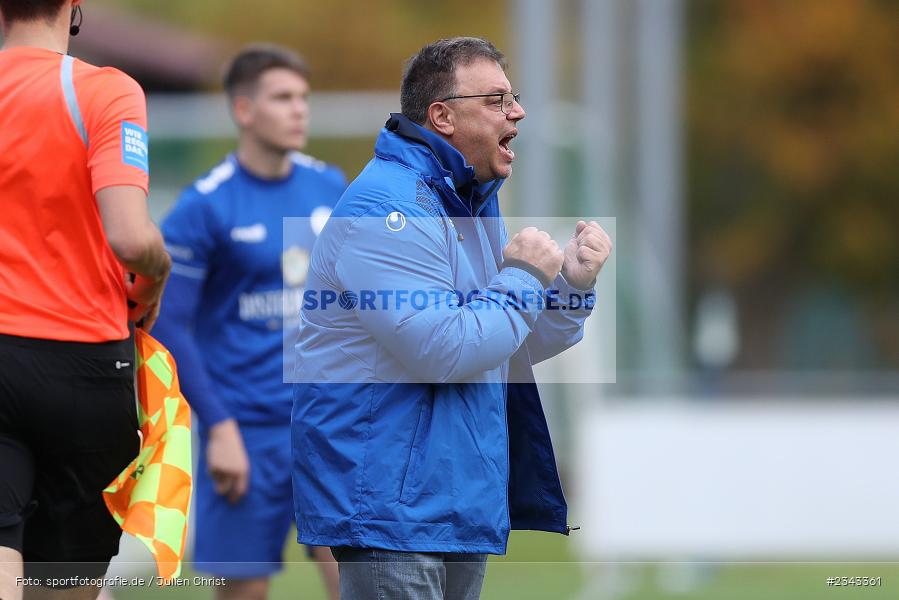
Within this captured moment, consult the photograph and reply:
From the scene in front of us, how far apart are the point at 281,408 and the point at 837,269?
2131 centimetres

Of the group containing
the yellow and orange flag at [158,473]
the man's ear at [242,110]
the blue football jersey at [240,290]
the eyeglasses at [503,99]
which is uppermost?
the man's ear at [242,110]

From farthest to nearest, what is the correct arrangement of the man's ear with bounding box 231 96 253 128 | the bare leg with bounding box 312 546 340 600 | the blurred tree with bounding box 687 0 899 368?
the blurred tree with bounding box 687 0 899 368 < the man's ear with bounding box 231 96 253 128 < the bare leg with bounding box 312 546 340 600

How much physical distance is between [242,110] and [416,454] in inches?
111

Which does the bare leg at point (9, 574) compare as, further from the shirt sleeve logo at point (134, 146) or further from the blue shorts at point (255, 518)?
the blue shorts at point (255, 518)

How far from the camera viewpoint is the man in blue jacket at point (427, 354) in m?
3.37

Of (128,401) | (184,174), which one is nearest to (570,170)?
(184,174)

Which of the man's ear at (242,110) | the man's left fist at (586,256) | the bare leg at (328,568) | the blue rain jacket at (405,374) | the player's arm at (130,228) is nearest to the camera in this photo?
the blue rain jacket at (405,374)

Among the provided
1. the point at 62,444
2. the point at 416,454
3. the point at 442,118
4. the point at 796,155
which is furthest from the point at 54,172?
the point at 796,155

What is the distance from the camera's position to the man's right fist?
349 cm

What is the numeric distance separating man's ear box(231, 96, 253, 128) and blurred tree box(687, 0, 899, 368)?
1931 centimetres

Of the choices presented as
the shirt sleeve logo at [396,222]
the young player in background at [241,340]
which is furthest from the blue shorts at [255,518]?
→ the shirt sleeve logo at [396,222]

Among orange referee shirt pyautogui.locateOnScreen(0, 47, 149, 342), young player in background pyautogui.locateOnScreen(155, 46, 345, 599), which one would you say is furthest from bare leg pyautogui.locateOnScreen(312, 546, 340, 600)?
orange referee shirt pyautogui.locateOnScreen(0, 47, 149, 342)

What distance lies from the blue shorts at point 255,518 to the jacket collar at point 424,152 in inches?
81.3

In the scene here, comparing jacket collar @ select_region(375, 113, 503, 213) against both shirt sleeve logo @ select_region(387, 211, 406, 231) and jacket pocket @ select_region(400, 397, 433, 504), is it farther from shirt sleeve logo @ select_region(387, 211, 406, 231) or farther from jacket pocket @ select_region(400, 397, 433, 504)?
jacket pocket @ select_region(400, 397, 433, 504)
